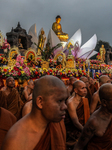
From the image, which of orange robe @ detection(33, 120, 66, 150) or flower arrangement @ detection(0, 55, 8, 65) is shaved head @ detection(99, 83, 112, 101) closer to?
orange robe @ detection(33, 120, 66, 150)

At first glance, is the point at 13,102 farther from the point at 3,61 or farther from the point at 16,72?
the point at 3,61

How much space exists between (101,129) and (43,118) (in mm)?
795

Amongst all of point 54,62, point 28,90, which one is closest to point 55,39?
point 54,62

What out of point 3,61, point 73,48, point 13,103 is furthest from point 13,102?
point 73,48

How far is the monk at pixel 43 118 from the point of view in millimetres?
1174

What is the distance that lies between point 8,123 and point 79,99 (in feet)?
5.48

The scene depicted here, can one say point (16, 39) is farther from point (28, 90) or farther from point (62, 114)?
point (62, 114)

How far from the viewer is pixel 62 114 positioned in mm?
1202

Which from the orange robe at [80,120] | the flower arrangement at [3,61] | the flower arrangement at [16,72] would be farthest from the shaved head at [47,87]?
the flower arrangement at [3,61]

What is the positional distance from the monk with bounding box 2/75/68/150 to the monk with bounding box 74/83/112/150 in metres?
0.58

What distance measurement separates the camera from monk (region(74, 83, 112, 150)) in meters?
1.75

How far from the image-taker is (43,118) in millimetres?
1249

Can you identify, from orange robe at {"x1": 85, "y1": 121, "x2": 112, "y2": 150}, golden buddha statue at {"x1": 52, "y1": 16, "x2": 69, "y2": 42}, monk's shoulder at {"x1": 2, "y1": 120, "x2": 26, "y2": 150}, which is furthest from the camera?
golden buddha statue at {"x1": 52, "y1": 16, "x2": 69, "y2": 42}

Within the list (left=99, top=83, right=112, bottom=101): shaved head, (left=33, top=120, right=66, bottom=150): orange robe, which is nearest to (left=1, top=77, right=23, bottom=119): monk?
(left=99, top=83, right=112, bottom=101): shaved head
